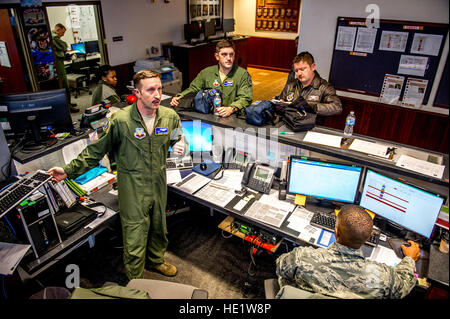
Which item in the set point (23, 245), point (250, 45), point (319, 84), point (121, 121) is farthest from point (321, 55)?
point (250, 45)

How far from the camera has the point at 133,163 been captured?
2238mm

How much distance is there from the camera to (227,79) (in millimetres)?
3172

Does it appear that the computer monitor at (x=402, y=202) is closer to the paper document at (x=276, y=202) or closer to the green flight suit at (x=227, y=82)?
the paper document at (x=276, y=202)

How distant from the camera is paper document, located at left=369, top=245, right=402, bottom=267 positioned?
6.24 ft

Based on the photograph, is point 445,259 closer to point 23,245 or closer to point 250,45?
point 23,245

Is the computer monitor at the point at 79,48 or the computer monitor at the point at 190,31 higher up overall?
the computer monitor at the point at 190,31

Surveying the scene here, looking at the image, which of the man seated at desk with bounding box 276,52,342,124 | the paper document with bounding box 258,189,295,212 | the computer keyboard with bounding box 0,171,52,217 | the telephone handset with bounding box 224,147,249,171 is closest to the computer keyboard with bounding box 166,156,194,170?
the telephone handset with bounding box 224,147,249,171

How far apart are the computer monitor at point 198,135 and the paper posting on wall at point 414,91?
7.55 feet

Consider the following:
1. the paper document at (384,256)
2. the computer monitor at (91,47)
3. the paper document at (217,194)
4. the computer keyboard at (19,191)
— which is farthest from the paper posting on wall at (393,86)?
the computer monitor at (91,47)

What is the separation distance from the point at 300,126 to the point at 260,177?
2.09 ft

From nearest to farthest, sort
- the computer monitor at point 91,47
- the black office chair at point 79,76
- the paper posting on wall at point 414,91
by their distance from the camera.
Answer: the paper posting on wall at point 414,91 → the black office chair at point 79,76 → the computer monitor at point 91,47

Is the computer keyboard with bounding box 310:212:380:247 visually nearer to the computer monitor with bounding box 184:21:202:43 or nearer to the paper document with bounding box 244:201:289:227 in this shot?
the paper document with bounding box 244:201:289:227

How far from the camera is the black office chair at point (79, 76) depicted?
6.56m

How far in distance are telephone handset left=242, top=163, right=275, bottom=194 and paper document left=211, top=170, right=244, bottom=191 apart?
77 mm
